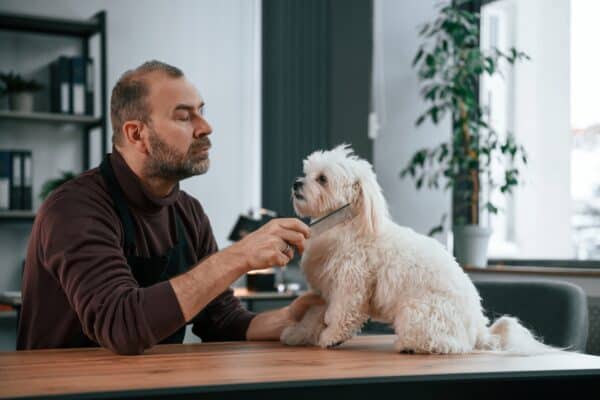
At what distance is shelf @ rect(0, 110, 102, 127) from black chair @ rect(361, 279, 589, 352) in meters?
2.88

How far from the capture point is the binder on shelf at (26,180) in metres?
4.43

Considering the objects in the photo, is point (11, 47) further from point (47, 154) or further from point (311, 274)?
point (311, 274)

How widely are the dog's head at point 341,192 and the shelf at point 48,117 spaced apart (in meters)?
3.15

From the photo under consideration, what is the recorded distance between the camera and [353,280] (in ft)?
5.16

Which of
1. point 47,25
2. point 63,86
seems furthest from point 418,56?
point 47,25

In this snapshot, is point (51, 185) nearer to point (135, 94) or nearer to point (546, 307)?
point (135, 94)

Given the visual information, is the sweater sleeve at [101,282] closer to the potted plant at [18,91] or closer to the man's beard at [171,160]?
the man's beard at [171,160]

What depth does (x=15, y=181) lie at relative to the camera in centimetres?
442

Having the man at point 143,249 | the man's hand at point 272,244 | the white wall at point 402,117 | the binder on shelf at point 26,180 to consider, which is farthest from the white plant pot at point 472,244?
the binder on shelf at point 26,180

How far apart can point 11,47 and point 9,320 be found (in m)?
1.61

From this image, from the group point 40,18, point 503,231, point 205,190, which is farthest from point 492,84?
point 40,18

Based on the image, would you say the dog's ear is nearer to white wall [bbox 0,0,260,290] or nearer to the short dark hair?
the short dark hair

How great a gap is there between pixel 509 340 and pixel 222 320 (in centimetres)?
71

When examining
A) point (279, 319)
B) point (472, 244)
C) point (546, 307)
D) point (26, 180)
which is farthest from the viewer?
point (26, 180)
